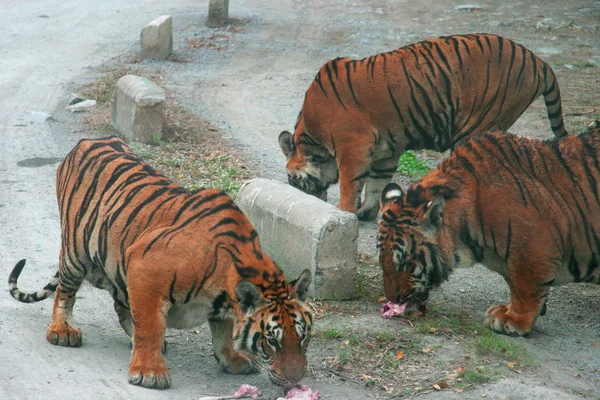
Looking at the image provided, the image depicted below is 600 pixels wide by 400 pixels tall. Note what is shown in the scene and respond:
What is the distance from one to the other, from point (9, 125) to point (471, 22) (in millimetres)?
9240

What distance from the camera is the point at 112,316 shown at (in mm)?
5582

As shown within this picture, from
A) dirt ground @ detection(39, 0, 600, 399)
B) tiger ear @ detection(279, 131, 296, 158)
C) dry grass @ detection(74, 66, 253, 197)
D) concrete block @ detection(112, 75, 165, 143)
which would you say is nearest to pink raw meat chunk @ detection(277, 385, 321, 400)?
dirt ground @ detection(39, 0, 600, 399)

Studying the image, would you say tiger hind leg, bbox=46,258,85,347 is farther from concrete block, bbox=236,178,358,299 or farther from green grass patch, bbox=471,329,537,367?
green grass patch, bbox=471,329,537,367

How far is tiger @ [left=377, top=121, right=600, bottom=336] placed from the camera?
17.0 ft

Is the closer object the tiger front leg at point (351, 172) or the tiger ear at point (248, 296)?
the tiger ear at point (248, 296)

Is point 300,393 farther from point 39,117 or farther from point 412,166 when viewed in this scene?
point 39,117

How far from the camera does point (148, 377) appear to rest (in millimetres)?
4352

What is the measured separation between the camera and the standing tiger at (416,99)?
7.33 metres

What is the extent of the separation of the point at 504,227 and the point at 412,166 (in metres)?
3.89

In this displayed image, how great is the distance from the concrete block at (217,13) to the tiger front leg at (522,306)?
11649 mm

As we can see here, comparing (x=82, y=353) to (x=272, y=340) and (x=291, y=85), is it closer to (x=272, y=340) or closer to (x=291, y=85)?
(x=272, y=340)

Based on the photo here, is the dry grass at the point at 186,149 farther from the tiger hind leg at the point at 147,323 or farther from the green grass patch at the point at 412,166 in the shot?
the tiger hind leg at the point at 147,323

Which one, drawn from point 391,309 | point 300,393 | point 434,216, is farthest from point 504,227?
point 300,393

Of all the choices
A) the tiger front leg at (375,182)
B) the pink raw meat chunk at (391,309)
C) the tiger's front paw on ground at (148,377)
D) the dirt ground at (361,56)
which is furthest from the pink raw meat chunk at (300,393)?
the tiger front leg at (375,182)
